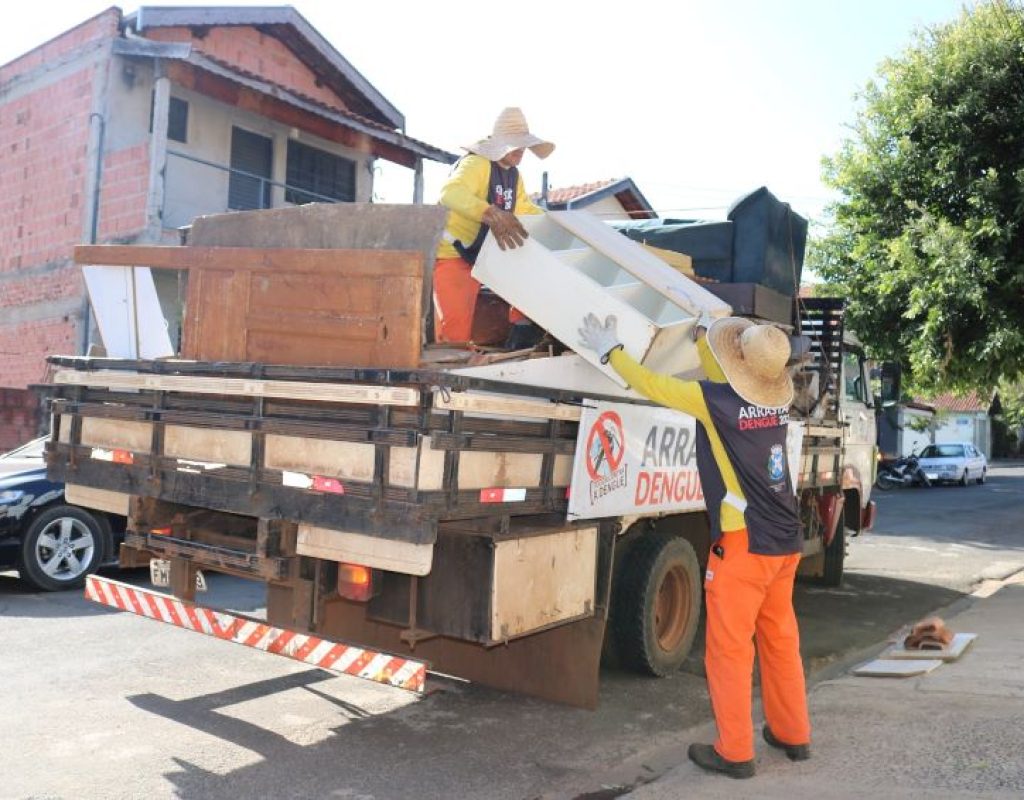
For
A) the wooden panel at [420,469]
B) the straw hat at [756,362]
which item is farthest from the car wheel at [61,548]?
the straw hat at [756,362]

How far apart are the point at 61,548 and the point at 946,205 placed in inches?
463

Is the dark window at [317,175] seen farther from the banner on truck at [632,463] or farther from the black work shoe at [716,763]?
the black work shoe at [716,763]

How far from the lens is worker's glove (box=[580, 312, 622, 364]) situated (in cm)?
482

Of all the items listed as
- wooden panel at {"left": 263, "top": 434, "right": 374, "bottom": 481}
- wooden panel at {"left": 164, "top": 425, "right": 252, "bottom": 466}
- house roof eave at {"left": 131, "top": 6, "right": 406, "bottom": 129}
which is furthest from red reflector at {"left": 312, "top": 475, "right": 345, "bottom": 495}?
house roof eave at {"left": 131, "top": 6, "right": 406, "bottom": 129}

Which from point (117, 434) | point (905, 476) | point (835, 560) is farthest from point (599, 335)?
point (905, 476)

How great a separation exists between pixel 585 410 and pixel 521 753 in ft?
5.38

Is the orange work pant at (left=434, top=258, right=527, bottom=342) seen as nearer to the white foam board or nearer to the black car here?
the white foam board

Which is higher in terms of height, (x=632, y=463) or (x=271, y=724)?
(x=632, y=463)

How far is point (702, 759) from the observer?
4148mm

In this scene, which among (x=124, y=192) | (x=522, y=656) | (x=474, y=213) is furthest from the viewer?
(x=124, y=192)

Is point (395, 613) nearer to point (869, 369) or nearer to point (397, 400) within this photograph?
point (397, 400)

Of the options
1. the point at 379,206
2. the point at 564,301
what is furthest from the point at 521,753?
the point at 379,206

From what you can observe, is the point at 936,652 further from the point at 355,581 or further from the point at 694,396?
the point at 355,581

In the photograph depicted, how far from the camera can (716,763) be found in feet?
13.5
